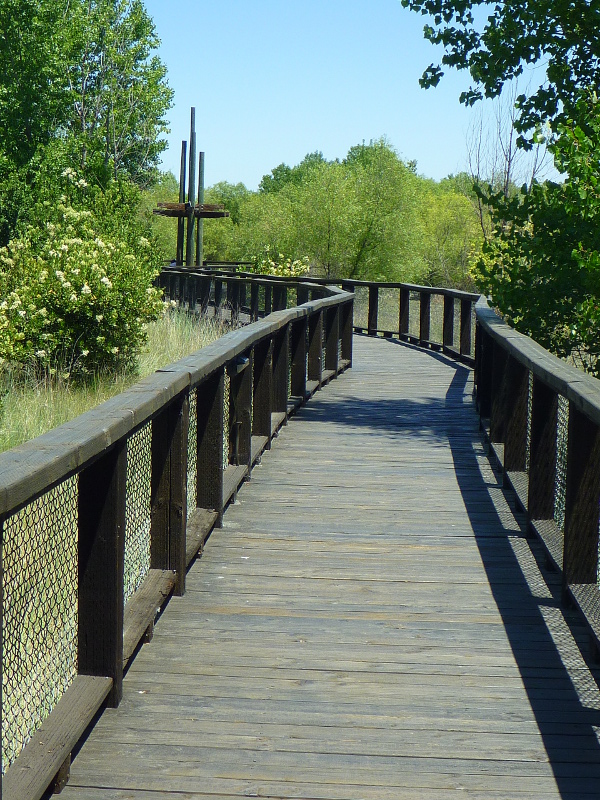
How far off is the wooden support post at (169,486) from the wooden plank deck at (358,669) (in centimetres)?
25

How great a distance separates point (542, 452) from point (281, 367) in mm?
3701

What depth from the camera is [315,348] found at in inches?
463

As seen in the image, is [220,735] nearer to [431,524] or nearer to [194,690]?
[194,690]

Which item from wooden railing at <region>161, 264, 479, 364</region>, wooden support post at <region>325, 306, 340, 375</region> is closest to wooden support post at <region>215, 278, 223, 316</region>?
wooden railing at <region>161, 264, 479, 364</region>

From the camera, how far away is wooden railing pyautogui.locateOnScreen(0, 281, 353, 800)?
2.87m

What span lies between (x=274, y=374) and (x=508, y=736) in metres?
5.93

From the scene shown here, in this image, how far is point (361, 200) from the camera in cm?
5581

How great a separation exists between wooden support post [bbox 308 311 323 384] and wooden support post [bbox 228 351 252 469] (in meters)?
4.66

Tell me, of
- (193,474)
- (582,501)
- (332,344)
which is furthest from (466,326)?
(582,501)

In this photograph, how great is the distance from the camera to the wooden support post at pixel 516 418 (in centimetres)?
675

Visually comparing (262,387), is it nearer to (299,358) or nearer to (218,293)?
(299,358)

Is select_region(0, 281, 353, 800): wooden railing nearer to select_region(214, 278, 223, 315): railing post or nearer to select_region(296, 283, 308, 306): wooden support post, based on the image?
select_region(296, 283, 308, 306): wooden support post

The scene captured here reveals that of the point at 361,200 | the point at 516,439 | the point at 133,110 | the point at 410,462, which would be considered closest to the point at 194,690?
the point at 516,439

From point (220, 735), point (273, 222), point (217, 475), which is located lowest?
point (220, 735)
